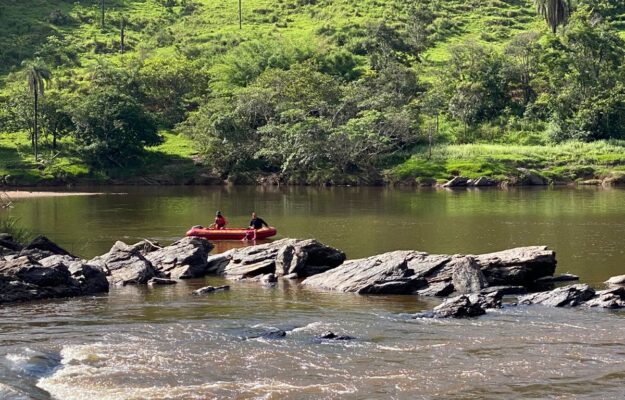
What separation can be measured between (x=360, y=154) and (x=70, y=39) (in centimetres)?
7882

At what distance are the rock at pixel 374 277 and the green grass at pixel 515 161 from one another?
70.5 meters

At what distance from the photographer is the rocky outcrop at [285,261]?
4334cm

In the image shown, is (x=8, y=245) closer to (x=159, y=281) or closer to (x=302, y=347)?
(x=159, y=281)

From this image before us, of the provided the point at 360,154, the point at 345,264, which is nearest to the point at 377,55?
the point at 360,154

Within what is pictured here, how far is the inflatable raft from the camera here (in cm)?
5906

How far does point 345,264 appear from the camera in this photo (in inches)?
1649

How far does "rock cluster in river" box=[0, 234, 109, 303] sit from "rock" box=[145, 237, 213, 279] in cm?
460

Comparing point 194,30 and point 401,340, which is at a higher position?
point 194,30

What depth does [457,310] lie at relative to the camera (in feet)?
106

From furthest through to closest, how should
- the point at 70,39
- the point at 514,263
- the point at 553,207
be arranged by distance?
the point at 70,39 → the point at 553,207 → the point at 514,263

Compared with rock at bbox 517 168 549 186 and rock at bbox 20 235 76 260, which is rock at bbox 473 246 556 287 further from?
rock at bbox 517 168 549 186

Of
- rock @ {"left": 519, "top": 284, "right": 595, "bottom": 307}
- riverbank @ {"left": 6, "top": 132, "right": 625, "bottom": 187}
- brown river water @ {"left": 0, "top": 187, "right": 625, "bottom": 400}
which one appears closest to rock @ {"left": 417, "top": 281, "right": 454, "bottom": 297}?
brown river water @ {"left": 0, "top": 187, "right": 625, "bottom": 400}

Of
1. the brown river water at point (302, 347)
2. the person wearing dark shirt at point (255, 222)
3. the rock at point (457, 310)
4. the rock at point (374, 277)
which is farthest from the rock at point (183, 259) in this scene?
the rock at point (457, 310)

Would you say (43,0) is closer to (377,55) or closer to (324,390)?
(377,55)
